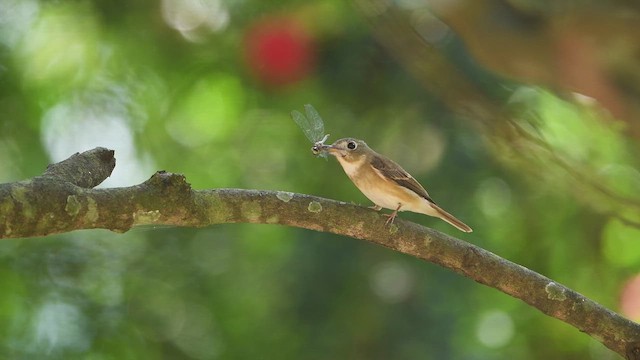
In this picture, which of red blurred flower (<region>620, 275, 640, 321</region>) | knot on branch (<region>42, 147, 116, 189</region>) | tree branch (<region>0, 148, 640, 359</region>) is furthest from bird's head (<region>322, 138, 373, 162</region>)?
red blurred flower (<region>620, 275, 640, 321</region>)

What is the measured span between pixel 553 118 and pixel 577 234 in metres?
0.81

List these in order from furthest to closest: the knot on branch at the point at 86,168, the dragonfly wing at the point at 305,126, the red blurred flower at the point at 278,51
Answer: the red blurred flower at the point at 278,51 → the dragonfly wing at the point at 305,126 → the knot on branch at the point at 86,168

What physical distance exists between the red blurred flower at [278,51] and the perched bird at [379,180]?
117cm

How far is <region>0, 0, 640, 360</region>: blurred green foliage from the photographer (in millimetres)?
5688

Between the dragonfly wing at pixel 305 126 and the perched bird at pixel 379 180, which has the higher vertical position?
the perched bird at pixel 379 180

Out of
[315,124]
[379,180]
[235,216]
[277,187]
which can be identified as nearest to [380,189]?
[379,180]

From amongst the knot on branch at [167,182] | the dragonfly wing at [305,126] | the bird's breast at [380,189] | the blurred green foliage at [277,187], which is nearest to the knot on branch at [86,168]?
the knot on branch at [167,182]

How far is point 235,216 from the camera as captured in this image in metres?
3.06

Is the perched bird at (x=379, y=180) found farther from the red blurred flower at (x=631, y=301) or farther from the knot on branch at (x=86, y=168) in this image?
the knot on branch at (x=86, y=168)

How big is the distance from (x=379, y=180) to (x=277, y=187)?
2.00 metres

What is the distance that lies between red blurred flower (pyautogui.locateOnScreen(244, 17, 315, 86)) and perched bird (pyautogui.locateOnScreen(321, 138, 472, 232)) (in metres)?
1.17

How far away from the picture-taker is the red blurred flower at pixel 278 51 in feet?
18.3

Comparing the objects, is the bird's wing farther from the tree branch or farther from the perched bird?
the tree branch

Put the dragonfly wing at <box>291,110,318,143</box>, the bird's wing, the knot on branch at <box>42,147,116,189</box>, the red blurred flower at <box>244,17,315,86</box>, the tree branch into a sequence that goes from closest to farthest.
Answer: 1. the tree branch
2. the knot on branch at <box>42,147,116,189</box>
3. the dragonfly wing at <box>291,110,318,143</box>
4. the bird's wing
5. the red blurred flower at <box>244,17,315,86</box>
